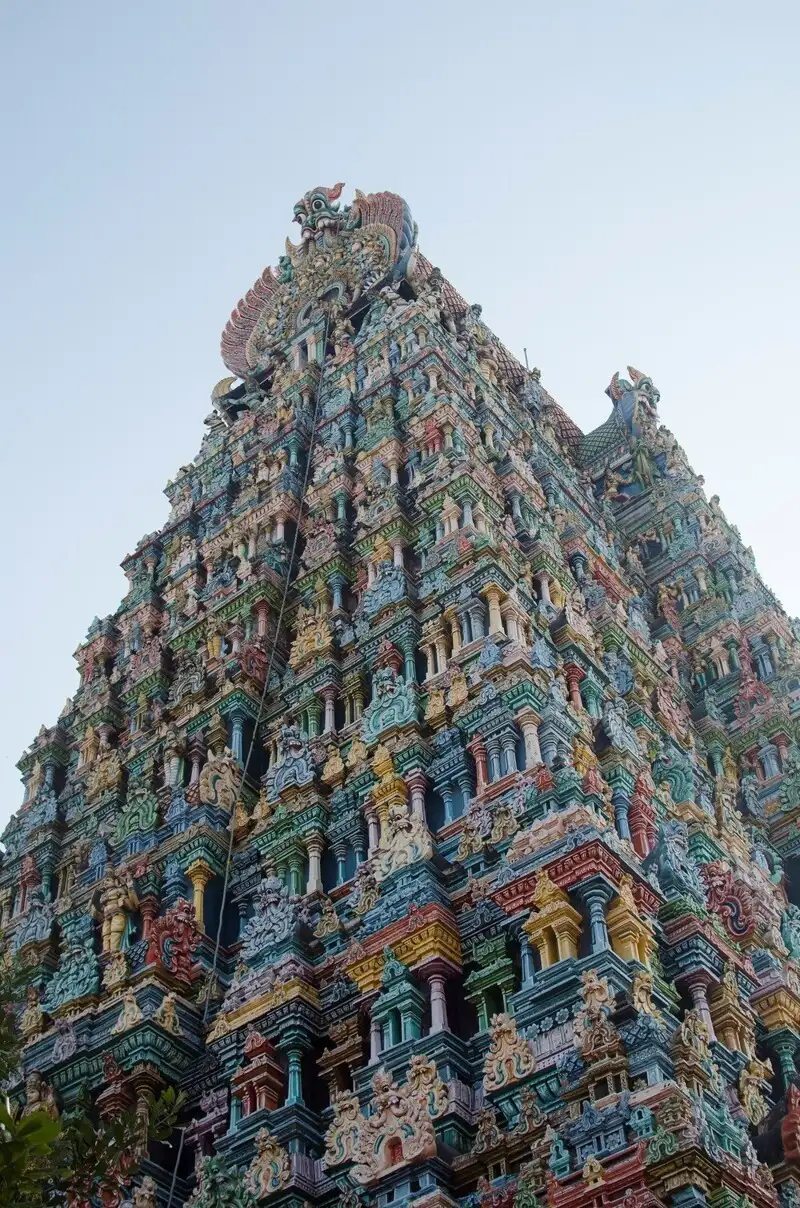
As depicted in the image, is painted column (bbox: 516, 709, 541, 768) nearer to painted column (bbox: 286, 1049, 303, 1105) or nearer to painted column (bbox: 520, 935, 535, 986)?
painted column (bbox: 520, 935, 535, 986)

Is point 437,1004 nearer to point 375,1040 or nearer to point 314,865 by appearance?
point 375,1040

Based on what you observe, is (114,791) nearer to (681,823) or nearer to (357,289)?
(681,823)

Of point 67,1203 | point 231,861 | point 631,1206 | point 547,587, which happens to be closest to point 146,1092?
point 67,1203

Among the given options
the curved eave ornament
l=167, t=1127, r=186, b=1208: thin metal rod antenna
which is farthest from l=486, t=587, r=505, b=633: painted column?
the curved eave ornament

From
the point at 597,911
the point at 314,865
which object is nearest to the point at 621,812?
the point at 597,911

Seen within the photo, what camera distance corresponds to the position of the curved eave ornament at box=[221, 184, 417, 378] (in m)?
31.1

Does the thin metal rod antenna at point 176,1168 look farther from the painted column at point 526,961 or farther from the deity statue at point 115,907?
the painted column at point 526,961

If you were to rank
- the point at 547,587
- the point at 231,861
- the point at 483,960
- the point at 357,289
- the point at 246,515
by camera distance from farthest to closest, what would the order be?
1. the point at 357,289
2. the point at 246,515
3. the point at 547,587
4. the point at 231,861
5. the point at 483,960

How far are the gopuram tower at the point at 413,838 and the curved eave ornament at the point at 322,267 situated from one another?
232cm

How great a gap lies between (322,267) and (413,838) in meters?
19.0

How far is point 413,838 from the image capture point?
51.0 feet

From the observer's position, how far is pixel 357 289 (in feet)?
101

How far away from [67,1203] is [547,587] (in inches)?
383

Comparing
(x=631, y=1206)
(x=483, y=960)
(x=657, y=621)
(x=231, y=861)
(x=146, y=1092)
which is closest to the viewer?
(x=631, y=1206)
